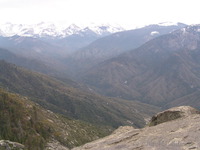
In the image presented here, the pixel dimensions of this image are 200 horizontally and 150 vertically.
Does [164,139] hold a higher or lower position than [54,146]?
higher

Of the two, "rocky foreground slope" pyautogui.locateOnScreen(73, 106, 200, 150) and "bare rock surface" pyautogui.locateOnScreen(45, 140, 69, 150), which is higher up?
"rocky foreground slope" pyautogui.locateOnScreen(73, 106, 200, 150)

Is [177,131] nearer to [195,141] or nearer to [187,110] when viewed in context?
[195,141]

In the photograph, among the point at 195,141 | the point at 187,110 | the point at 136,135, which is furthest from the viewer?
the point at 187,110

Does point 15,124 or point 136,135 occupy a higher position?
point 136,135

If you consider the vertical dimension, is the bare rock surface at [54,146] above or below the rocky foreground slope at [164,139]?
below

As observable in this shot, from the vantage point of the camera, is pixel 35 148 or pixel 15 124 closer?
pixel 35 148

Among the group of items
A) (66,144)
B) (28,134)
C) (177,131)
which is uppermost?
(177,131)

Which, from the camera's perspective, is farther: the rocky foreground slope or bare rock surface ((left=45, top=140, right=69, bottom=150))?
bare rock surface ((left=45, top=140, right=69, bottom=150))

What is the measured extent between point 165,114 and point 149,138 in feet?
29.5

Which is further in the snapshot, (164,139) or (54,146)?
(54,146)

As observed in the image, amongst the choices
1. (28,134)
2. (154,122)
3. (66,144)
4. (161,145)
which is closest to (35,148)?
(28,134)

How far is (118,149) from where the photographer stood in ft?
76.0

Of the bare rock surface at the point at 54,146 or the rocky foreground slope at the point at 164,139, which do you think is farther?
the bare rock surface at the point at 54,146

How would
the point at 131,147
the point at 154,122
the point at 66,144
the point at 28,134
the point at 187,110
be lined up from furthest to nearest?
the point at 66,144 < the point at 28,134 < the point at 154,122 < the point at 187,110 < the point at 131,147
